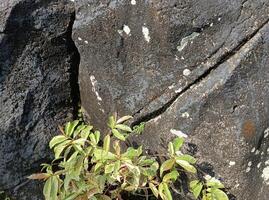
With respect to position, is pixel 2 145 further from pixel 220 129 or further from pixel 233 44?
pixel 233 44

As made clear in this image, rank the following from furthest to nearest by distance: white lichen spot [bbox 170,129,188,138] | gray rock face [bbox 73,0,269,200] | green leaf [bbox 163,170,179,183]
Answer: white lichen spot [bbox 170,129,188,138] < green leaf [bbox 163,170,179,183] < gray rock face [bbox 73,0,269,200]

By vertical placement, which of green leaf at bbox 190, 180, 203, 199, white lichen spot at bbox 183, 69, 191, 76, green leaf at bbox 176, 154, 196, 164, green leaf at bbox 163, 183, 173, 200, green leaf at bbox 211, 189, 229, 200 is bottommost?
green leaf at bbox 211, 189, 229, 200

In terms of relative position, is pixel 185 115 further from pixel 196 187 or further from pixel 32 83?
pixel 32 83

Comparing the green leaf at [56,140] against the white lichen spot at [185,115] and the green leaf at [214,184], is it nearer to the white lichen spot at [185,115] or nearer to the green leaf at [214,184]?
the white lichen spot at [185,115]

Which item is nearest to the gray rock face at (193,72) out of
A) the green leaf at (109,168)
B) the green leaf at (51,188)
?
the green leaf at (109,168)

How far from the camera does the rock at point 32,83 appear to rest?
106 inches

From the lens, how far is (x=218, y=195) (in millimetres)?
2471

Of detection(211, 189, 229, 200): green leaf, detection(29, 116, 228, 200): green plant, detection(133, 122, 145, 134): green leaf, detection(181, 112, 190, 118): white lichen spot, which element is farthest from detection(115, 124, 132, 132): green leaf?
detection(211, 189, 229, 200): green leaf

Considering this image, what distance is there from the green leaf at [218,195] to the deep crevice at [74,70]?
104cm

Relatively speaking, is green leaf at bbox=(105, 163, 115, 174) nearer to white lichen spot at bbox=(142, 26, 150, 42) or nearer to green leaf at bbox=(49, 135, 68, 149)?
green leaf at bbox=(49, 135, 68, 149)

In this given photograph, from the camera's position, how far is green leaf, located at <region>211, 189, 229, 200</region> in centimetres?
245

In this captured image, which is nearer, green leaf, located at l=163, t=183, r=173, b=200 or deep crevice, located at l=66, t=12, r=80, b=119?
green leaf, located at l=163, t=183, r=173, b=200

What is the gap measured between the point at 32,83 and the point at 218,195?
1.21 meters

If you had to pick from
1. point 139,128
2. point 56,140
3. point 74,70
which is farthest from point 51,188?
point 74,70
